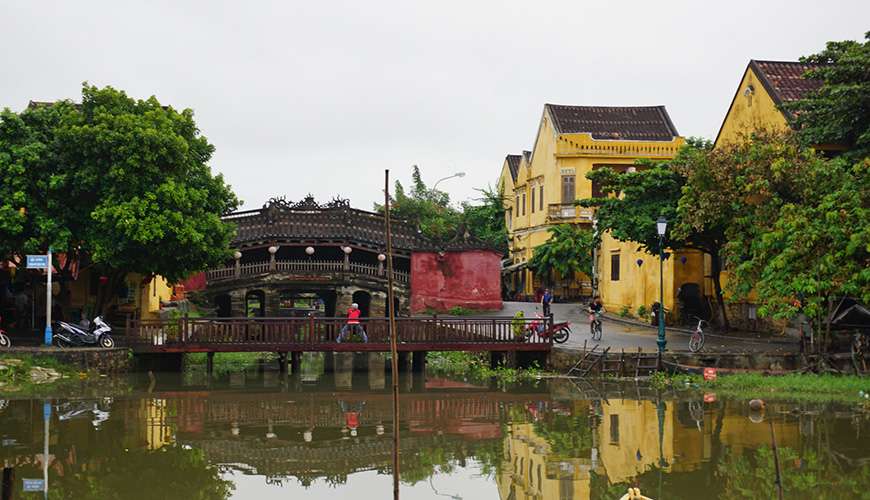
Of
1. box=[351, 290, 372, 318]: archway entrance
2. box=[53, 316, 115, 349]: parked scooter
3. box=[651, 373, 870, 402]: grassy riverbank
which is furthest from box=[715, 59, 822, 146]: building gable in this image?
box=[53, 316, 115, 349]: parked scooter

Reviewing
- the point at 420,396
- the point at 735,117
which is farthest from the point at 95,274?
the point at 735,117

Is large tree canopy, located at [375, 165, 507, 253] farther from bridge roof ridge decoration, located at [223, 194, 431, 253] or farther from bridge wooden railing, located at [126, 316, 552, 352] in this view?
bridge wooden railing, located at [126, 316, 552, 352]

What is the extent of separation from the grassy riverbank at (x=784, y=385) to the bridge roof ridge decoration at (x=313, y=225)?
17.4 meters

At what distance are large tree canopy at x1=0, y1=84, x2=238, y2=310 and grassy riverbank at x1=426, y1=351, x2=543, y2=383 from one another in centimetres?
773

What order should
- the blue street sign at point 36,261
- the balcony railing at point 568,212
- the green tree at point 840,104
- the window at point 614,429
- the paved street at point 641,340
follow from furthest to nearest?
1. the balcony railing at point 568,212
2. the paved street at point 641,340
3. the blue street sign at point 36,261
4. the green tree at point 840,104
5. the window at point 614,429

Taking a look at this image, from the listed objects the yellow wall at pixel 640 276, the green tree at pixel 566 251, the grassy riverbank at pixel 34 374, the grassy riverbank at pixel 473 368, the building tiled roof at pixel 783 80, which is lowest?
the grassy riverbank at pixel 473 368

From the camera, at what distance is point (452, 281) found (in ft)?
124

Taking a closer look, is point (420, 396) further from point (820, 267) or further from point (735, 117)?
point (735, 117)

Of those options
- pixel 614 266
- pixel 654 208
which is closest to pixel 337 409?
pixel 654 208

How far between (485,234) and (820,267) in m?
34.5

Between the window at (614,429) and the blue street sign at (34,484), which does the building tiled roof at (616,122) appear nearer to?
the window at (614,429)

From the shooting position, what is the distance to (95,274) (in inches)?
1200

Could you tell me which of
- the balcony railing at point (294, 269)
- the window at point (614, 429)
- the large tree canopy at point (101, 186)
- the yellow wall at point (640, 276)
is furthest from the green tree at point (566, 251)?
the window at point (614, 429)

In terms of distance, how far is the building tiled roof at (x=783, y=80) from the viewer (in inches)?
1102
